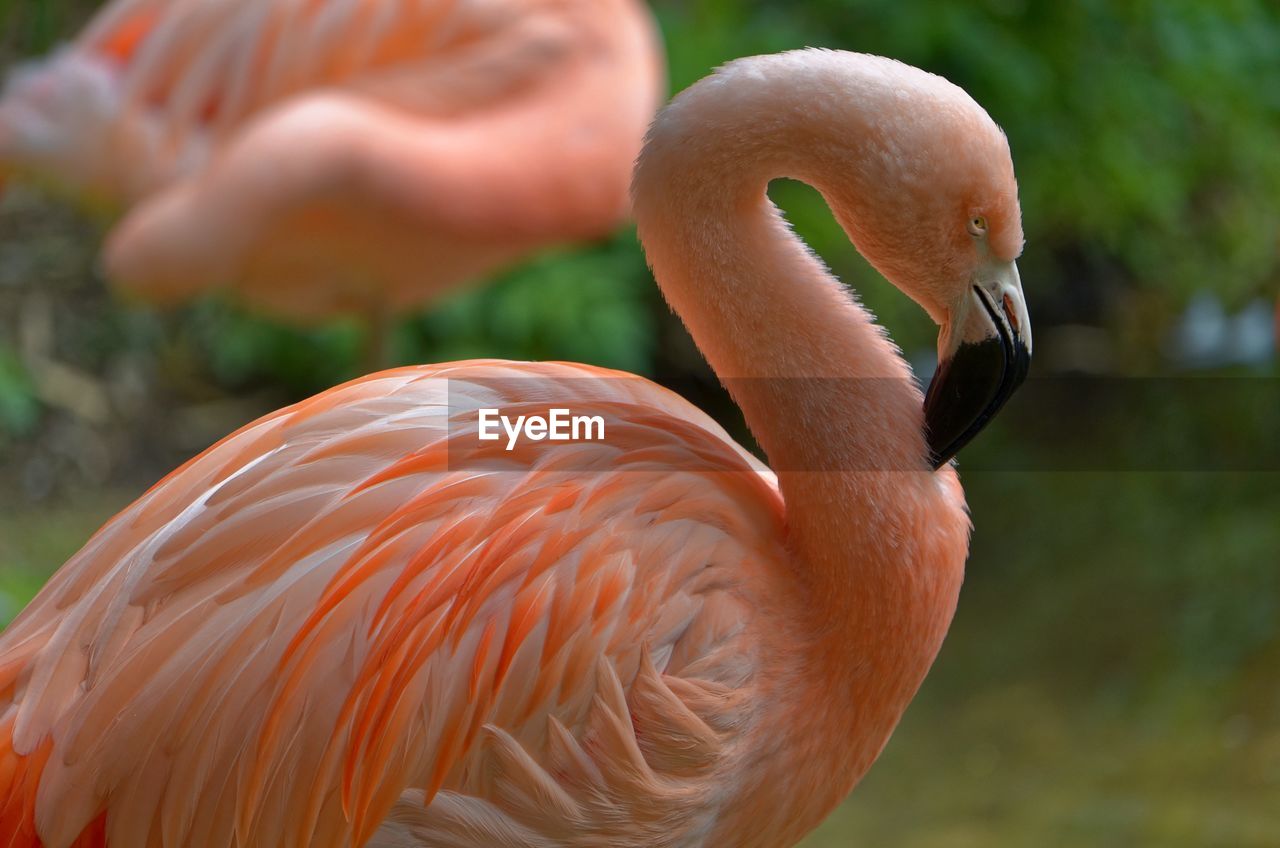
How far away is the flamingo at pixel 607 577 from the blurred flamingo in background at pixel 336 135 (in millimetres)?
1919

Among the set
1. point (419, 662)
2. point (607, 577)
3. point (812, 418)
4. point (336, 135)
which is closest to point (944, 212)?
point (812, 418)

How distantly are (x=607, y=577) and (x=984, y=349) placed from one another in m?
0.49

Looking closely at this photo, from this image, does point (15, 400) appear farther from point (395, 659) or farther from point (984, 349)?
point (984, 349)

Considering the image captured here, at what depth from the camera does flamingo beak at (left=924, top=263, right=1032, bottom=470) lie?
167 cm

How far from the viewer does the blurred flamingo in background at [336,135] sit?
3.64 metres

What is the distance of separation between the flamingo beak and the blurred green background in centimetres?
160

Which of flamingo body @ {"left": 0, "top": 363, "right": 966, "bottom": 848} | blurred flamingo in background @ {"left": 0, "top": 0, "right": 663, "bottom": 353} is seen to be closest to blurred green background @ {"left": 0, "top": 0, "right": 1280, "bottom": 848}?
blurred flamingo in background @ {"left": 0, "top": 0, "right": 663, "bottom": 353}

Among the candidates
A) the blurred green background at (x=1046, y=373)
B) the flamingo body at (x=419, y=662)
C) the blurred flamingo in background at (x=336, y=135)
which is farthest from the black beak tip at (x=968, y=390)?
the blurred flamingo in background at (x=336, y=135)

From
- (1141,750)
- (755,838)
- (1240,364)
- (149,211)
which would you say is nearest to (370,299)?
(149,211)

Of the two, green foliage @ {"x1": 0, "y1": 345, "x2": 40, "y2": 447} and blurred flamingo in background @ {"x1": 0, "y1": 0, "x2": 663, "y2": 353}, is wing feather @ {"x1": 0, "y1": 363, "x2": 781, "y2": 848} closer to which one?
blurred flamingo in background @ {"x1": 0, "y1": 0, "x2": 663, "y2": 353}

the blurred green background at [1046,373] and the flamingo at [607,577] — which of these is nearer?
the flamingo at [607,577]

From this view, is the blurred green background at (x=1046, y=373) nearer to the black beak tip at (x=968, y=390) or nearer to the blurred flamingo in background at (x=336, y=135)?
the blurred flamingo in background at (x=336, y=135)

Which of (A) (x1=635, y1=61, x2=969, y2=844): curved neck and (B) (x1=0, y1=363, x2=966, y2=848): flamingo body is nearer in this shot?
(B) (x1=0, y1=363, x2=966, y2=848): flamingo body

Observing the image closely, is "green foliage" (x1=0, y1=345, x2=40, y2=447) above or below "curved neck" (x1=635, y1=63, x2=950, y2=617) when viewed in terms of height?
below
